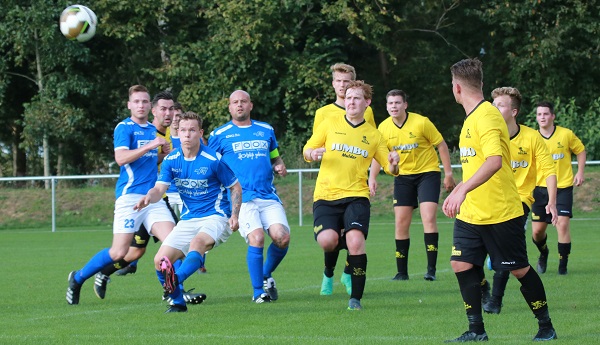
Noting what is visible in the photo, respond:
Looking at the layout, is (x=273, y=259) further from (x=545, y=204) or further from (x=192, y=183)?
(x=545, y=204)

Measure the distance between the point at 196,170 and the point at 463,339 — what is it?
3.37 metres

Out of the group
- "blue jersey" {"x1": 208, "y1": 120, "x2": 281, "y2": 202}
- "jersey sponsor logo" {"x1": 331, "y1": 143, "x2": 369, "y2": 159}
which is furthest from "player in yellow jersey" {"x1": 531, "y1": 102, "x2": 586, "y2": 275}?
"blue jersey" {"x1": 208, "y1": 120, "x2": 281, "y2": 202}

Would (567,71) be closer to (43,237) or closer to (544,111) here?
(43,237)

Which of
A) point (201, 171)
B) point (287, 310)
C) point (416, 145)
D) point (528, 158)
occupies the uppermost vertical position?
point (416, 145)

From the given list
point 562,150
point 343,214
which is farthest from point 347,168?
point 562,150

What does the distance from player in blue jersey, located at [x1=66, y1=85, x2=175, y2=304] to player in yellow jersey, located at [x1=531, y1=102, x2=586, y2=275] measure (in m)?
4.59

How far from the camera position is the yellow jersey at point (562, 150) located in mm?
12695

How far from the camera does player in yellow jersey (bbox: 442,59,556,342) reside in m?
7.02

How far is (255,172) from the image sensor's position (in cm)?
1015

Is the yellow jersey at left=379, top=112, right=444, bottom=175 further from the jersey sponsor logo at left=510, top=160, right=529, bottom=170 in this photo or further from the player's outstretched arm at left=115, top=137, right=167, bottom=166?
the player's outstretched arm at left=115, top=137, right=167, bottom=166

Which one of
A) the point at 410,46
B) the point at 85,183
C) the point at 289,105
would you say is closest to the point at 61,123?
the point at 85,183

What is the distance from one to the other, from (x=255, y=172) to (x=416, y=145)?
2.36 m

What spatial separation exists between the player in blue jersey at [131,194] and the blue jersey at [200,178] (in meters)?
0.57

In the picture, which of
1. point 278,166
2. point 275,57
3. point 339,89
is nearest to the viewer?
point 278,166
